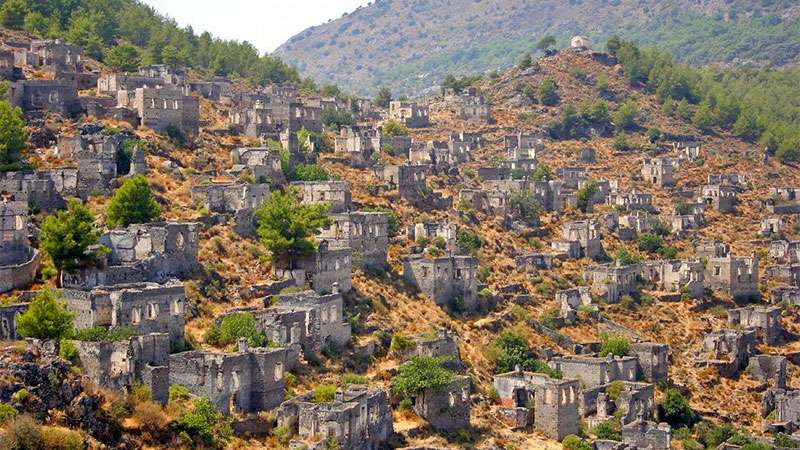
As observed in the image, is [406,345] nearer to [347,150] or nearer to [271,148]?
[271,148]

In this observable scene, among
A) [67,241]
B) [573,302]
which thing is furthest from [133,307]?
[573,302]

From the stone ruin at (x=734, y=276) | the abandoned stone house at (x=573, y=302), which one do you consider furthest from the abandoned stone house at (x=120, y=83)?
the stone ruin at (x=734, y=276)

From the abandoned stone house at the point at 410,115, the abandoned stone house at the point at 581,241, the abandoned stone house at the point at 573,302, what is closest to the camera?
the abandoned stone house at the point at 573,302

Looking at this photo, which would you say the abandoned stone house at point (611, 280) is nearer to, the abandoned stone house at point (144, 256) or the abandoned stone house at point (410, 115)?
the abandoned stone house at point (144, 256)

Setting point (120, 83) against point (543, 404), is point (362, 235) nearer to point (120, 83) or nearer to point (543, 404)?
point (543, 404)

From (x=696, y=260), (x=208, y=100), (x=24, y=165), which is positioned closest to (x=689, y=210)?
(x=696, y=260)

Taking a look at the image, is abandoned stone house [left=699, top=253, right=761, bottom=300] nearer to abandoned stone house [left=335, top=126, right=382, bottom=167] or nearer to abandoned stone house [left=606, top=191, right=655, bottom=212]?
abandoned stone house [left=606, top=191, right=655, bottom=212]

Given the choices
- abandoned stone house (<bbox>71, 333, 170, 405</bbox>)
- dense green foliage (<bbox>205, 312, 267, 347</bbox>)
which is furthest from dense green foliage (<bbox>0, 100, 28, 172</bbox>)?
abandoned stone house (<bbox>71, 333, 170, 405</bbox>)

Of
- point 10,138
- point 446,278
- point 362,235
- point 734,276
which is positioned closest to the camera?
point 10,138
